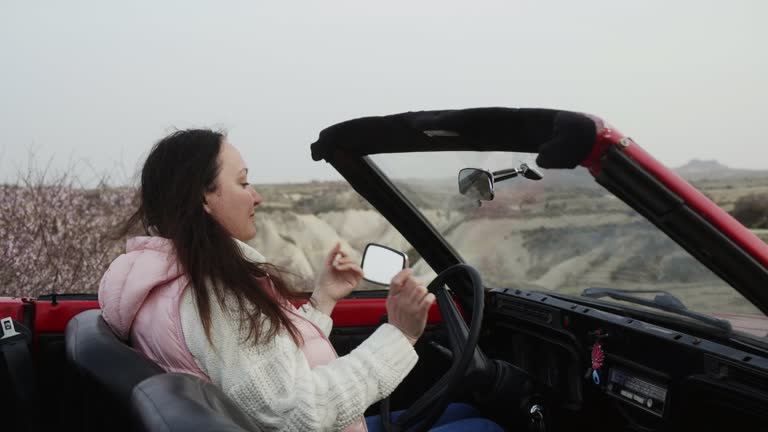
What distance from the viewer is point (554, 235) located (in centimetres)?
235

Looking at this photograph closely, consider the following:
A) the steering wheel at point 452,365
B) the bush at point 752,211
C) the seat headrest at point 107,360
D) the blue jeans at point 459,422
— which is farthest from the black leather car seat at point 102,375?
the bush at point 752,211

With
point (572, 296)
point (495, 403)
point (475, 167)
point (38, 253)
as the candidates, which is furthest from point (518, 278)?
point (38, 253)

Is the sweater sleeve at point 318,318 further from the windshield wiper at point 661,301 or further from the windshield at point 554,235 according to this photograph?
the windshield wiper at point 661,301

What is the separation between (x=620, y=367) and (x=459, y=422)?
0.57 m

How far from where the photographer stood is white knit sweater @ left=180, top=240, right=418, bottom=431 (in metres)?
1.62

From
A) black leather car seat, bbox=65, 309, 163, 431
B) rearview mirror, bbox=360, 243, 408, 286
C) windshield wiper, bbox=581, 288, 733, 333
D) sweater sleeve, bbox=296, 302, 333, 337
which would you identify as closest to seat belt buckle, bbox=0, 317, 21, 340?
black leather car seat, bbox=65, 309, 163, 431

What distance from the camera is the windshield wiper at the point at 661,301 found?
6.10ft

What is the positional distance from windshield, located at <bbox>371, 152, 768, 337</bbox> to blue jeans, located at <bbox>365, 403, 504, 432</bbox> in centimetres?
51

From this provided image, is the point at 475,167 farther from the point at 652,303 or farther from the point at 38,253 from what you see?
the point at 38,253

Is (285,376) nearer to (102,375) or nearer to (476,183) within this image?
(102,375)

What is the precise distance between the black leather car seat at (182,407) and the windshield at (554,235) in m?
0.99

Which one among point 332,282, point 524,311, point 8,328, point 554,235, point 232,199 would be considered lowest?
point 8,328

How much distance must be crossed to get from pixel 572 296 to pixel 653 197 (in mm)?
1086

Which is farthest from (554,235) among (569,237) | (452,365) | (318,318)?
(318,318)
